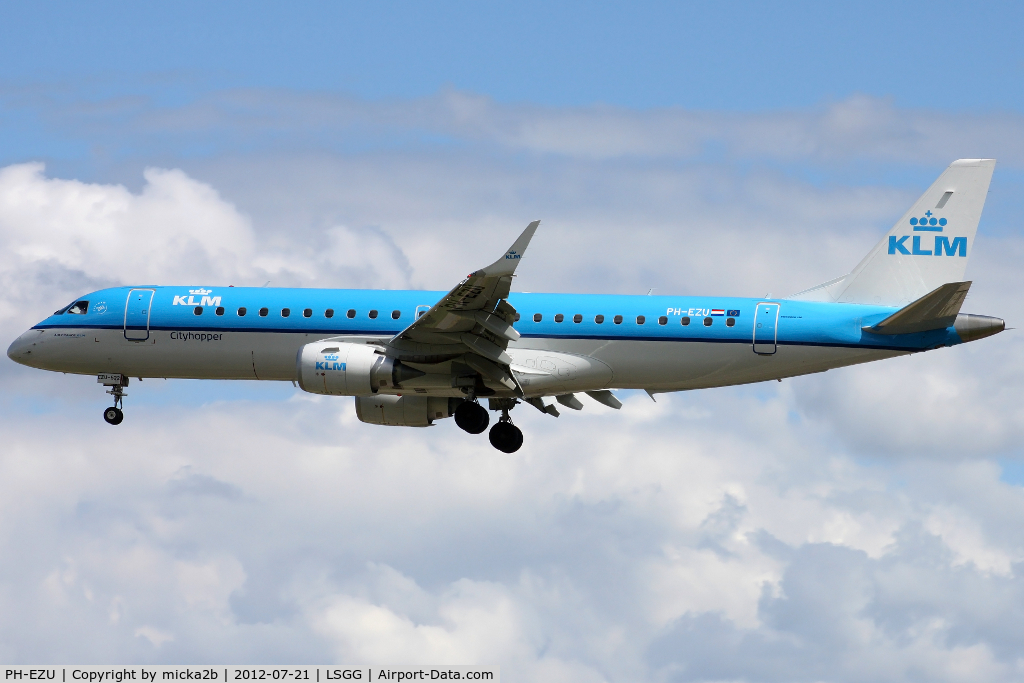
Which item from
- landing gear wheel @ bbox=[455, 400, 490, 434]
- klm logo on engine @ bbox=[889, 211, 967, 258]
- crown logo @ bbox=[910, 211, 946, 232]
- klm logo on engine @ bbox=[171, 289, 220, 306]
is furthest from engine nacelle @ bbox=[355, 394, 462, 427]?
crown logo @ bbox=[910, 211, 946, 232]

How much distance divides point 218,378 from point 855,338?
2022 cm

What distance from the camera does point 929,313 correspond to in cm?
3984

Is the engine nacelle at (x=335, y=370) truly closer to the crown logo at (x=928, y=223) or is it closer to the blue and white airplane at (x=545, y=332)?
the blue and white airplane at (x=545, y=332)

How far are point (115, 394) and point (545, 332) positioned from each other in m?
15.2

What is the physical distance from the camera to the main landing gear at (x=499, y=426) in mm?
44094

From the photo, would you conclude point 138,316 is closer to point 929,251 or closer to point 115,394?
point 115,394

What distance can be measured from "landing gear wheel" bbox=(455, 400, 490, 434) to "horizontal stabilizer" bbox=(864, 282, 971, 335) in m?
12.2

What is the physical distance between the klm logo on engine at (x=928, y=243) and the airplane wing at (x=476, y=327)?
12.7 metres

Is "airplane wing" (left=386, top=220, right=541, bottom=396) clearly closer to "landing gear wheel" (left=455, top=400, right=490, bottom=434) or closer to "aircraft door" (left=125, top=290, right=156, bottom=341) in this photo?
"landing gear wheel" (left=455, top=400, right=490, bottom=434)

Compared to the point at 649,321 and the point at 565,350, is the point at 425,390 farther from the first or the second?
the point at 649,321

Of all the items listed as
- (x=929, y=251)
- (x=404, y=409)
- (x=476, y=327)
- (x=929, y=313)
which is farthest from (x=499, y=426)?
(x=929, y=251)

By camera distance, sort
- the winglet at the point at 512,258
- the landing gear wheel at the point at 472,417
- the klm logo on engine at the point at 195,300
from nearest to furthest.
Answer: the winglet at the point at 512,258 → the landing gear wheel at the point at 472,417 → the klm logo on engine at the point at 195,300

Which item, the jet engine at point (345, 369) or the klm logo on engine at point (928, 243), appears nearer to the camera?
the jet engine at point (345, 369)

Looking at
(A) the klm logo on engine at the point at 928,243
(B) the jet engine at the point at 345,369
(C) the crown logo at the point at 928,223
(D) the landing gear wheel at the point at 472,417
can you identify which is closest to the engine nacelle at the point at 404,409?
(D) the landing gear wheel at the point at 472,417
